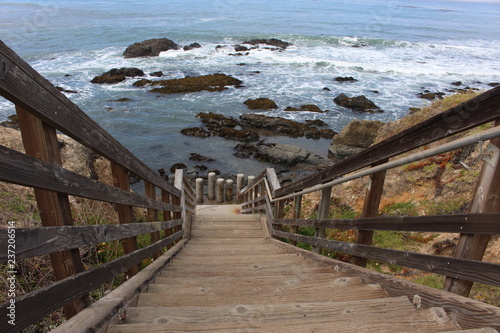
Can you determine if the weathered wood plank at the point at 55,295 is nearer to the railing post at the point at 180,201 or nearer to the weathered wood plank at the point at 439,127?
the weathered wood plank at the point at 439,127

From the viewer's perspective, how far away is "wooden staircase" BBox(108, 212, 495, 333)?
176 centimetres

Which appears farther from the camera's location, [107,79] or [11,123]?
[107,79]

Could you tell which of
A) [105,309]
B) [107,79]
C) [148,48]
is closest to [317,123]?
[107,79]

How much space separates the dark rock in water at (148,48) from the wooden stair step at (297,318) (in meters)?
36.5

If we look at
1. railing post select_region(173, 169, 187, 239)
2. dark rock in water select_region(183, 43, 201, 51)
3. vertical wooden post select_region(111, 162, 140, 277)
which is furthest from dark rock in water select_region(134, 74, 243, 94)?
vertical wooden post select_region(111, 162, 140, 277)

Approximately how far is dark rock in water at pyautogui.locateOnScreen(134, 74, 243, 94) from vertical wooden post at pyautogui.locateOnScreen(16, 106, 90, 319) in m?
24.9

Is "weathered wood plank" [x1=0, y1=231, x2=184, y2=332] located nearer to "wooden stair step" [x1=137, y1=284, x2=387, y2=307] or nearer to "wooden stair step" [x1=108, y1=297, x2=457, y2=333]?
"wooden stair step" [x1=108, y1=297, x2=457, y2=333]

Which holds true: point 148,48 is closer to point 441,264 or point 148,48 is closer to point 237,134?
point 237,134

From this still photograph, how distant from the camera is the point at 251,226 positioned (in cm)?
686

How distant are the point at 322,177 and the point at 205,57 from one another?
114 ft

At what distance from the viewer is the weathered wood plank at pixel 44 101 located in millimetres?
1139

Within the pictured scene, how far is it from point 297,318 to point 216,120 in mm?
18955

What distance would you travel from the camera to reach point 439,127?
5.88 ft

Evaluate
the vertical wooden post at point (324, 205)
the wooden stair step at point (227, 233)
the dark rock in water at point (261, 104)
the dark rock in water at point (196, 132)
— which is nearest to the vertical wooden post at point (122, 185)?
the vertical wooden post at point (324, 205)
